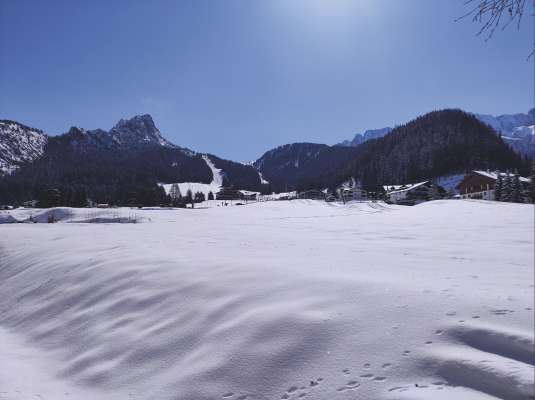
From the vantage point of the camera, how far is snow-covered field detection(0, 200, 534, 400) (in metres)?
2.84

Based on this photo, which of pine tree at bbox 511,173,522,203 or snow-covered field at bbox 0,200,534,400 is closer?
snow-covered field at bbox 0,200,534,400

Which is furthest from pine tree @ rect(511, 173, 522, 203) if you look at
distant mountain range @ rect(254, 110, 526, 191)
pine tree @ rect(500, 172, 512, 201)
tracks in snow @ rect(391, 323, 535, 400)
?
distant mountain range @ rect(254, 110, 526, 191)

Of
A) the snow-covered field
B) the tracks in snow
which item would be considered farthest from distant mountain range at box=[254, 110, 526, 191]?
the tracks in snow

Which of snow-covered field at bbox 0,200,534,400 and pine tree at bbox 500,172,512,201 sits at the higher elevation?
pine tree at bbox 500,172,512,201

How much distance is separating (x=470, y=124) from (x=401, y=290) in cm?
19221

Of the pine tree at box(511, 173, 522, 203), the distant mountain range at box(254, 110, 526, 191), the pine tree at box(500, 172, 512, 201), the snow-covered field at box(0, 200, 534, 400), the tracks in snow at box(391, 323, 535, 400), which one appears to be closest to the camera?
the tracks in snow at box(391, 323, 535, 400)

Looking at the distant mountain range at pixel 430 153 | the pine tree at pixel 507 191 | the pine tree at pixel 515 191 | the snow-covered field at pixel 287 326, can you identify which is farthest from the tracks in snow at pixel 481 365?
the distant mountain range at pixel 430 153

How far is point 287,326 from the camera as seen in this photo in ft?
12.4

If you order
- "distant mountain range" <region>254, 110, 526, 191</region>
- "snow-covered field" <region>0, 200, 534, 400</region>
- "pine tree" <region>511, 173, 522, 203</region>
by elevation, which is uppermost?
"distant mountain range" <region>254, 110, 526, 191</region>

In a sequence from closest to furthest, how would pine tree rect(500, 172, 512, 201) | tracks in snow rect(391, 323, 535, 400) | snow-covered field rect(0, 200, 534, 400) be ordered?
tracks in snow rect(391, 323, 535, 400), snow-covered field rect(0, 200, 534, 400), pine tree rect(500, 172, 512, 201)

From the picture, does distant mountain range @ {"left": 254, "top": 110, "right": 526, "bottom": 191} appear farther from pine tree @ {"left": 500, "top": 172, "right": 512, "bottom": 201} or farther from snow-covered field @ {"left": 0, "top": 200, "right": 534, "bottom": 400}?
snow-covered field @ {"left": 0, "top": 200, "right": 534, "bottom": 400}

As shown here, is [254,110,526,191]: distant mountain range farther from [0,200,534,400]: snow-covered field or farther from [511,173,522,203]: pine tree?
[0,200,534,400]: snow-covered field

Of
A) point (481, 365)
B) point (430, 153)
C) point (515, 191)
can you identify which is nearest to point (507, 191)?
point (515, 191)

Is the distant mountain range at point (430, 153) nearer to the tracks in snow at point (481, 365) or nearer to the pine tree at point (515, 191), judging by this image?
the pine tree at point (515, 191)
